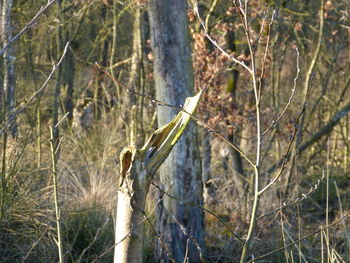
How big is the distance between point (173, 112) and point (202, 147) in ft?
10.6

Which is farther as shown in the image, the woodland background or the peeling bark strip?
the woodland background

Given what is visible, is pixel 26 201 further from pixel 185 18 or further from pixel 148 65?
pixel 148 65

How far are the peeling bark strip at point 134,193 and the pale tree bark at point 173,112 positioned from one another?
10.2ft

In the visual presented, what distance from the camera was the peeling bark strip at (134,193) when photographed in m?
2.08

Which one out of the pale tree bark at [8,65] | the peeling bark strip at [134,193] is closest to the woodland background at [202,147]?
the pale tree bark at [8,65]

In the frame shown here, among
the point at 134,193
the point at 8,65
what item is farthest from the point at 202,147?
the point at 134,193

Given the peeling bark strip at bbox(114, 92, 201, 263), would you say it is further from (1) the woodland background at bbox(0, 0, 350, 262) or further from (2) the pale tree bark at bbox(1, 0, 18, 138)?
(2) the pale tree bark at bbox(1, 0, 18, 138)

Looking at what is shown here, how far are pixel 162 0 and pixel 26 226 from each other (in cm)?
207

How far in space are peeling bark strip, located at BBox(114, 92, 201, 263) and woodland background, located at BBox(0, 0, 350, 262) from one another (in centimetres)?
106

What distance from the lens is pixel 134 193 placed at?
2074 millimetres

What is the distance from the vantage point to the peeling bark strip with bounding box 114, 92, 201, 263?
2.08 meters

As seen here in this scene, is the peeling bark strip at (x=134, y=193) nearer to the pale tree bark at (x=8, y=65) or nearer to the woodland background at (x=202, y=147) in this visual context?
the woodland background at (x=202, y=147)

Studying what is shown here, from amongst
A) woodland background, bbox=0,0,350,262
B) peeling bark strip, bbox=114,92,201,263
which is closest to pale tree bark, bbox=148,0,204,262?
woodland background, bbox=0,0,350,262

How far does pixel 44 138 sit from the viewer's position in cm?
873
